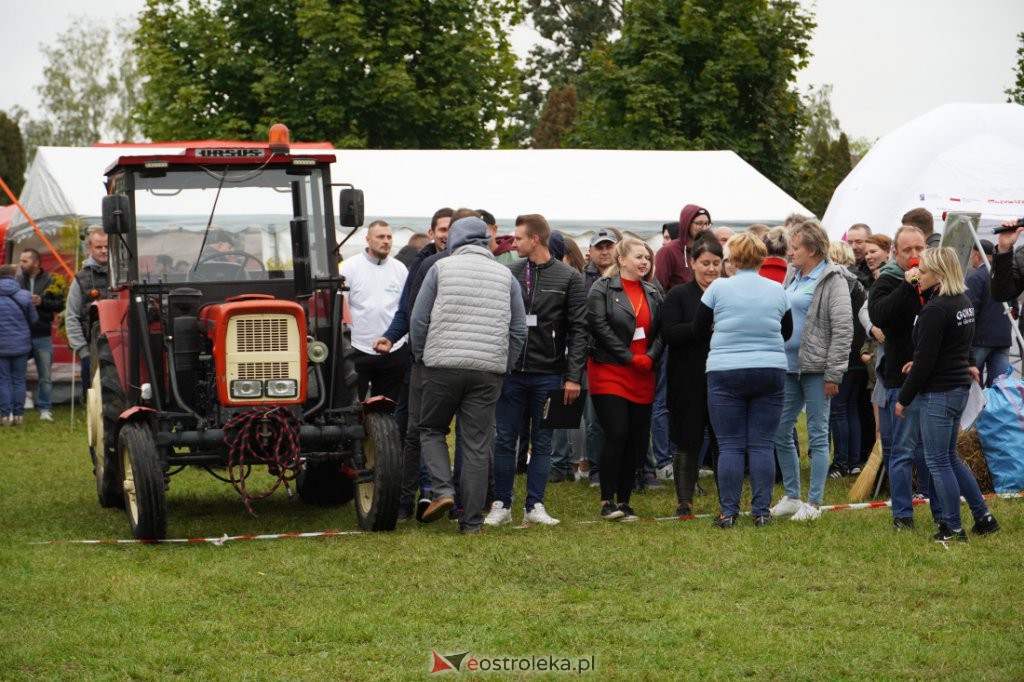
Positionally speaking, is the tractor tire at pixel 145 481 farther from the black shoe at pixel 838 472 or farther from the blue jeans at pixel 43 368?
the blue jeans at pixel 43 368

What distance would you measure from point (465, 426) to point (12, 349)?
9089mm

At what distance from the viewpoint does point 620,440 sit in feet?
28.0

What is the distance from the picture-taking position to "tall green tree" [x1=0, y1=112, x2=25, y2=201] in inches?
2262

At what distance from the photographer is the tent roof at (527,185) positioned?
17.0m

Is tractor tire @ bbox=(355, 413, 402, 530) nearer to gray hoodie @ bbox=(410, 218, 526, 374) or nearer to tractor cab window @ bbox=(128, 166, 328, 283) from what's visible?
gray hoodie @ bbox=(410, 218, 526, 374)

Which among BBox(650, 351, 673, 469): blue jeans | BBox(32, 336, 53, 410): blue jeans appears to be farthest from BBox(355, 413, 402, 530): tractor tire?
BBox(32, 336, 53, 410): blue jeans

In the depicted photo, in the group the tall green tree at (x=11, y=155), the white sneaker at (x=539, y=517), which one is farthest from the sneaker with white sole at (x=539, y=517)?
the tall green tree at (x=11, y=155)

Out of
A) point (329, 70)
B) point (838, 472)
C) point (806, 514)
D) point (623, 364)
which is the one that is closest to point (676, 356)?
point (623, 364)

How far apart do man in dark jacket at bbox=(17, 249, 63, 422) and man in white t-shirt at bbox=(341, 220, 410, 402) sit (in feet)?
25.2

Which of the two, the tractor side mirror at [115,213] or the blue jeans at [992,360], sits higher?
the tractor side mirror at [115,213]

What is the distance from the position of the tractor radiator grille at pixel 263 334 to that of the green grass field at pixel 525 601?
1.17 m

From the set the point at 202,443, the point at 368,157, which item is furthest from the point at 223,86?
the point at 202,443

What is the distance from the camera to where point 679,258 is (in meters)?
10.3

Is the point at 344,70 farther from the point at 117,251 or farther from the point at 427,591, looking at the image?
the point at 427,591
